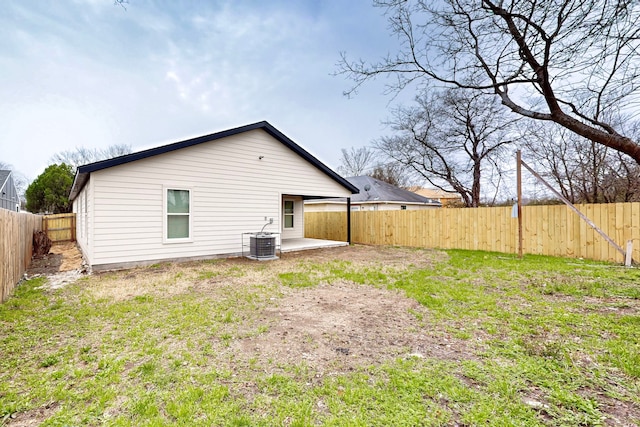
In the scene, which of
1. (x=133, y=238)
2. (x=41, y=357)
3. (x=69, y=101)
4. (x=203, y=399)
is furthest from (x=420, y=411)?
(x=69, y=101)

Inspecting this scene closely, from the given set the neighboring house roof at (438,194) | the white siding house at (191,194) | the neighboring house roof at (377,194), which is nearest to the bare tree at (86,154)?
the neighboring house roof at (377,194)

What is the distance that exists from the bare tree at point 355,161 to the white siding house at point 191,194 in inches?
805

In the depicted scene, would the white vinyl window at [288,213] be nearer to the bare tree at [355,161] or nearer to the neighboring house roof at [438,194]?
the neighboring house roof at [438,194]

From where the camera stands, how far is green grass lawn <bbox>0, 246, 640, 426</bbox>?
79.0 inches

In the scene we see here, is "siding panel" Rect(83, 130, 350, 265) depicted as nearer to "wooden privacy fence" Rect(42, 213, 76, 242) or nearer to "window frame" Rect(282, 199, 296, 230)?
"window frame" Rect(282, 199, 296, 230)

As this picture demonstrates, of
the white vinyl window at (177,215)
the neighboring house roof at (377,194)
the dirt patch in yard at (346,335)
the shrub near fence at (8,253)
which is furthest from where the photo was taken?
the neighboring house roof at (377,194)

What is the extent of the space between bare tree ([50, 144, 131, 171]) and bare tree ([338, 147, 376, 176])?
2166 centimetres

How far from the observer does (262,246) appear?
28.0ft

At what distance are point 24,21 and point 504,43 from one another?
8.06 m

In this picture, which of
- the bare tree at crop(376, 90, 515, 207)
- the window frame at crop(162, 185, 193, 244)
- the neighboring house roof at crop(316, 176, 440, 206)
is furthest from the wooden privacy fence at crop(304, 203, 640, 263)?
the window frame at crop(162, 185, 193, 244)

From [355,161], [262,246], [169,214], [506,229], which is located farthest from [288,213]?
[355,161]

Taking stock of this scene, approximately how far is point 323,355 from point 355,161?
2933 centimetres

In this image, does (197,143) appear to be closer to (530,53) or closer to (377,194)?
(530,53)

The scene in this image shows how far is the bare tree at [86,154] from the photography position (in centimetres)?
2741
